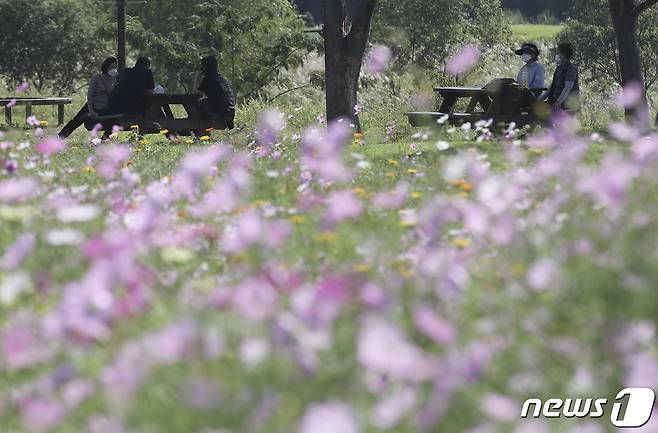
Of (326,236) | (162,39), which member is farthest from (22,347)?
(162,39)

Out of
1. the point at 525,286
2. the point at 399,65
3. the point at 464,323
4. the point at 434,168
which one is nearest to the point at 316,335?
the point at 464,323

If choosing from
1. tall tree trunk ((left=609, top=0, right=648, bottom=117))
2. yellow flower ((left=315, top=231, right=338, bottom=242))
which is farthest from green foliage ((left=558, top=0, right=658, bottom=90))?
yellow flower ((left=315, top=231, right=338, bottom=242))

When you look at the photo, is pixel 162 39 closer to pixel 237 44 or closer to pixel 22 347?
pixel 237 44

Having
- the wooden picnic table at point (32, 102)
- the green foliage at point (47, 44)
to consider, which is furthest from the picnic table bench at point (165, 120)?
the green foliage at point (47, 44)

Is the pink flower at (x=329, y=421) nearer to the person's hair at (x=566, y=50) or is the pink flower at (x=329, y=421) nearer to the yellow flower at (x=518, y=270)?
the yellow flower at (x=518, y=270)

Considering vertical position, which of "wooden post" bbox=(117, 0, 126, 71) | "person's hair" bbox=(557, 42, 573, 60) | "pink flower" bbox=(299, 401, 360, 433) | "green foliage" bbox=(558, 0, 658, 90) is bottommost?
"green foliage" bbox=(558, 0, 658, 90)

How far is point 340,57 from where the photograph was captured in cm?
1669

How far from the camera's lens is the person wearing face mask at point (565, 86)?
14117 millimetres

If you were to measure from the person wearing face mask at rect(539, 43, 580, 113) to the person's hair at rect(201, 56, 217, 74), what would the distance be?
4.66 metres

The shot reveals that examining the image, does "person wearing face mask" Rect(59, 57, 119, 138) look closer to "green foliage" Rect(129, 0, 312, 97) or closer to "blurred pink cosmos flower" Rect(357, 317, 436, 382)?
"green foliage" Rect(129, 0, 312, 97)

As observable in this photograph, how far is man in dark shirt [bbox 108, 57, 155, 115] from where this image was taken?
15.9 metres

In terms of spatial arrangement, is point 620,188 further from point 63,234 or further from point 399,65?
point 399,65

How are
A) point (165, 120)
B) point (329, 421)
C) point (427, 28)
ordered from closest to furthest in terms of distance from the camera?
point (329, 421), point (165, 120), point (427, 28)

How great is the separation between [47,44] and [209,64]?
106 feet
